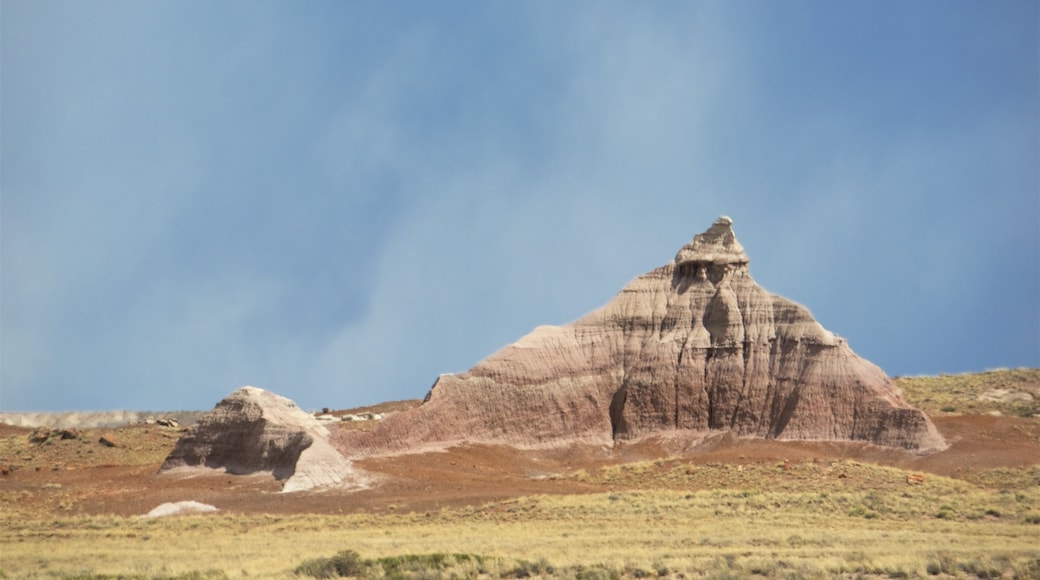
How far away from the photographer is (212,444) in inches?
2080

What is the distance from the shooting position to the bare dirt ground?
46.5m

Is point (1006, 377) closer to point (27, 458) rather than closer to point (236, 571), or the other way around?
point (27, 458)

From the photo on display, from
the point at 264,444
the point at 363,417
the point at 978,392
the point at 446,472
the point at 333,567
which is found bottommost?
the point at 333,567

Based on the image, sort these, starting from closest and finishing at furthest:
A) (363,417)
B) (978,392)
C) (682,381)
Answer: (682,381), (363,417), (978,392)

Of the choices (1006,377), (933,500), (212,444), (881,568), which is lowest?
(881,568)

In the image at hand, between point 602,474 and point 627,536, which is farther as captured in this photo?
point 602,474

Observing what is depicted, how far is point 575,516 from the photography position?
1674 inches

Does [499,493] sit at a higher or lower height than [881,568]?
higher

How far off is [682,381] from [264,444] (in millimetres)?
18580

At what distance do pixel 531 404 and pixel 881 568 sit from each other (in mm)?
27497

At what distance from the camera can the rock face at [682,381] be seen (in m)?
56.4

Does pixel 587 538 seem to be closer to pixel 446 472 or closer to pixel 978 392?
pixel 446 472

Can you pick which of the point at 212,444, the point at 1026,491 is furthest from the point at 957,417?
the point at 212,444

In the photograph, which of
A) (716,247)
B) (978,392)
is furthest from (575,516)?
(978,392)
